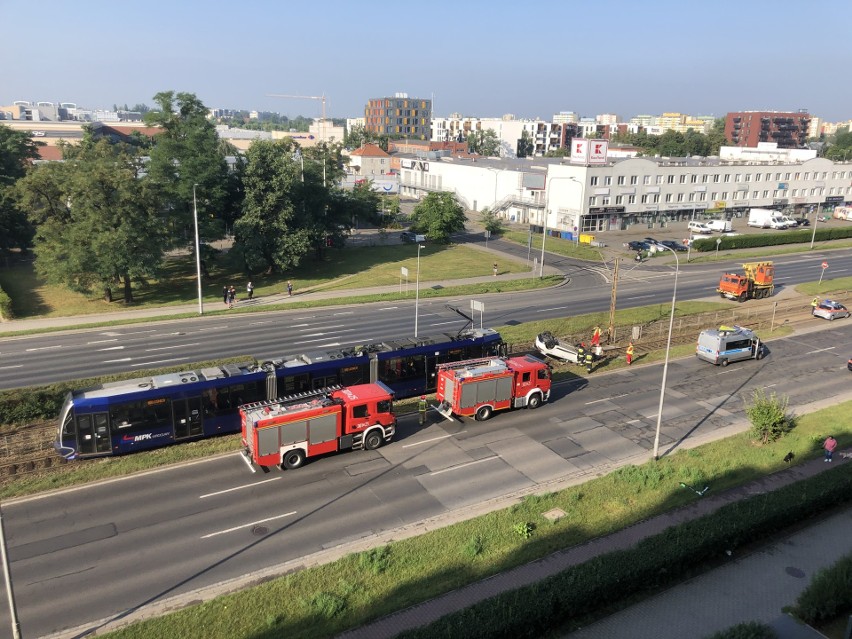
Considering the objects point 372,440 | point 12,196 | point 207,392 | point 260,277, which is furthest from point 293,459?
point 12,196

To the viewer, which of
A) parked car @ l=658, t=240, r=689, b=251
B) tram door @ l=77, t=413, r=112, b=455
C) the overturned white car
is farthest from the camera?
parked car @ l=658, t=240, r=689, b=251

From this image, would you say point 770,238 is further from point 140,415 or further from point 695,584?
point 140,415

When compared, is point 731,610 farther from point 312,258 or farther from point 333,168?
point 333,168

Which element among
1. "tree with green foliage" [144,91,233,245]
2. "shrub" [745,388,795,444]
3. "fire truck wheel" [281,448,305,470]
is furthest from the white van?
"fire truck wheel" [281,448,305,470]

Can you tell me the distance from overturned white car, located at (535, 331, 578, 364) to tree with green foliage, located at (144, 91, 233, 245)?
3706cm

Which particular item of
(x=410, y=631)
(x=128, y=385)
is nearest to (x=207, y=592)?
(x=410, y=631)

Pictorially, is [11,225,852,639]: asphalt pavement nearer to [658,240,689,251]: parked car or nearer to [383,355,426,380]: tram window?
[383,355,426,380]: tram window

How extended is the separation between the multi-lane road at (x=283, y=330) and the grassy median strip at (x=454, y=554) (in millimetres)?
24012

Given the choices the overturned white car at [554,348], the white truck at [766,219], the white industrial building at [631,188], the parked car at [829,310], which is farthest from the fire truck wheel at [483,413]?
the white truck at [766,219]

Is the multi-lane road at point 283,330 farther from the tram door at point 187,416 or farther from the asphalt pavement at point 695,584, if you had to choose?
the asphalt pavement at point 695,584

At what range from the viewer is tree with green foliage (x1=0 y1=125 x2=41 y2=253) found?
69812 millimetres

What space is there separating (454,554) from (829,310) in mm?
47118

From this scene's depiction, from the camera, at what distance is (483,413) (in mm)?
32188

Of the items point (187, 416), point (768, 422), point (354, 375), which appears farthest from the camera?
point (354, 375)
